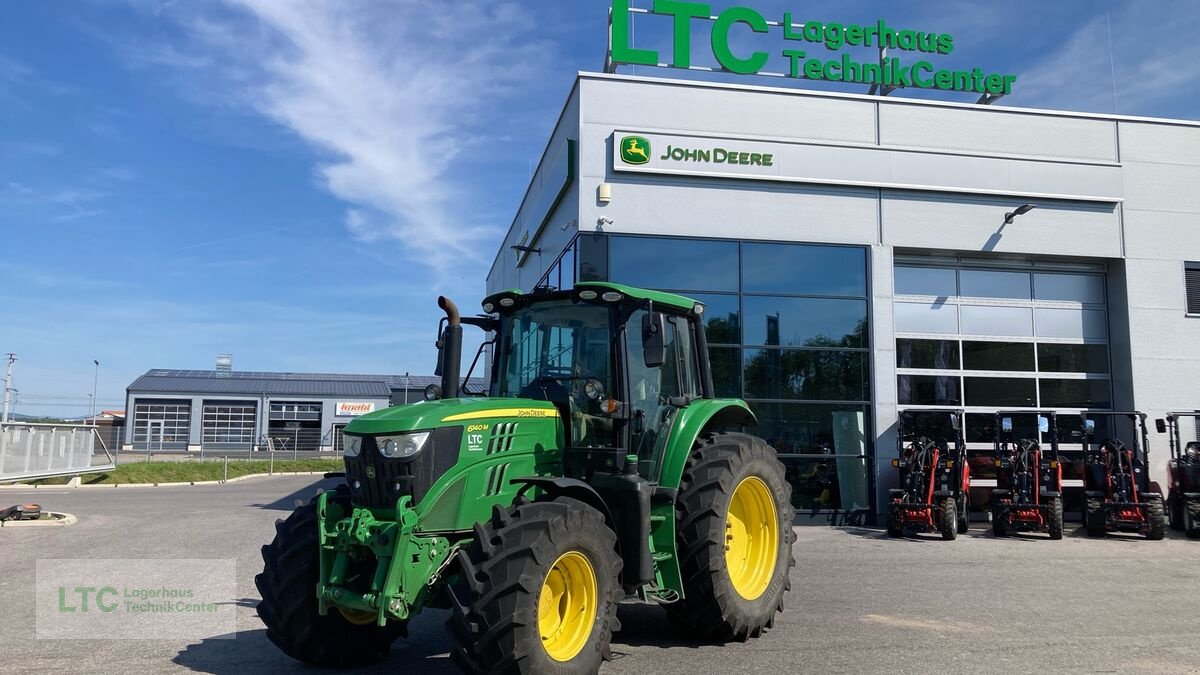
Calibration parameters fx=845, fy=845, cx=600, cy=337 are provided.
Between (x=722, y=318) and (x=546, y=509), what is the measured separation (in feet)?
34.0

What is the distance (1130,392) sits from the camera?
1603cm

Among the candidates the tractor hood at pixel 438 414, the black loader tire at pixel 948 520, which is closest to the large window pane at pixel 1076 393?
the black loader tire at pixel 948 520

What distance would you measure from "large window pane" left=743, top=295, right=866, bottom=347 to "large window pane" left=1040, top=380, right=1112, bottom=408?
404 centimetres

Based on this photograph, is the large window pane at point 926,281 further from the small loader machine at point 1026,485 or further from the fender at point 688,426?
the fender at point 688,426

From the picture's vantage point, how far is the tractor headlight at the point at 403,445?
5.06 meters

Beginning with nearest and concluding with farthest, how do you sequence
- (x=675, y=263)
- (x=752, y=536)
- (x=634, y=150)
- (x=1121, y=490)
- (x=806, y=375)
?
(x=752, y=536), (x=1121, y=490), (x=634, y=150), (x=675, y=263), (x=806, y=375)

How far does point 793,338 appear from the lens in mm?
15227

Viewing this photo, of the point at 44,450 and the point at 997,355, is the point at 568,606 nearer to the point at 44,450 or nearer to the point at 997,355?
the point at 997,355

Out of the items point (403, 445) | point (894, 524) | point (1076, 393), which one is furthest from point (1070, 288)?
point (403, 445)

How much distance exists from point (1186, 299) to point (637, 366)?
15.0 metres

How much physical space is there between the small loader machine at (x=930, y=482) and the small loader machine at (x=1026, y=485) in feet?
1.84

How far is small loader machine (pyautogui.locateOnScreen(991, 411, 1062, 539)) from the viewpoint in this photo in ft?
43.9

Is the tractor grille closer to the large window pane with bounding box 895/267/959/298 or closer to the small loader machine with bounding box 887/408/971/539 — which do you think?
the small loader machine with bounding box 887/408/971/539

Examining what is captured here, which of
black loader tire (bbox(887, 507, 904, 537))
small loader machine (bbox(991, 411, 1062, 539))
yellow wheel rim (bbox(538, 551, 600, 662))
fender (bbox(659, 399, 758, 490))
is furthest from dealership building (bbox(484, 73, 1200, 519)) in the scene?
yellow wheel rim (bbox(538, 551, 600, 662))
